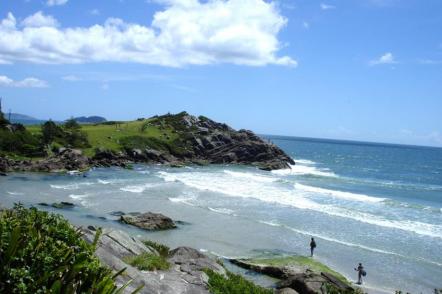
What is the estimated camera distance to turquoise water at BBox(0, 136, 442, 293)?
36312mm

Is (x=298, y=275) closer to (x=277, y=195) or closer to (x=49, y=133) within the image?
(x=277, y=195)

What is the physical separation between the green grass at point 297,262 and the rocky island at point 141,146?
156 ft

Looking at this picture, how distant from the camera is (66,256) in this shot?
35.7 feet

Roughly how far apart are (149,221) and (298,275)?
17633 millimetres

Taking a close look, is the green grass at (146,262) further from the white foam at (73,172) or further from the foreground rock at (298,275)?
the white foam at (73,172)

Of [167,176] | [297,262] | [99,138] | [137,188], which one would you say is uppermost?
[99,138]

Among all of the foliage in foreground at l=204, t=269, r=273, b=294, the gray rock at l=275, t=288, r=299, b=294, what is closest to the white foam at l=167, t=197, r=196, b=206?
the gray rock at l=275, t=288, r=299, b=294

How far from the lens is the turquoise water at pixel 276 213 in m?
36.3

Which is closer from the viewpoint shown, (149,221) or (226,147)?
(149,221)

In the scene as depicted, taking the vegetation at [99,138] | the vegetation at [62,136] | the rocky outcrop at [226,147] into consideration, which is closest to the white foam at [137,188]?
the vegetation at [99,138]

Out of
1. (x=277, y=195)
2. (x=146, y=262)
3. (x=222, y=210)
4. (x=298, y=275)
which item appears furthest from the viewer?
(x=277, y=195)

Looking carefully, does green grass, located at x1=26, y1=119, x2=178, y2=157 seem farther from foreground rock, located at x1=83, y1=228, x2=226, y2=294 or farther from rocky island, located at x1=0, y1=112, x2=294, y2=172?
foreground rock, located at x1=83, y1=228, x2=226, y2=294

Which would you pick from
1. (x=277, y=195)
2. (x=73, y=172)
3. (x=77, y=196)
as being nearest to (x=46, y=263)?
(x=77, y=196)

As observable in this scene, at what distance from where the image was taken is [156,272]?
20.6 m
